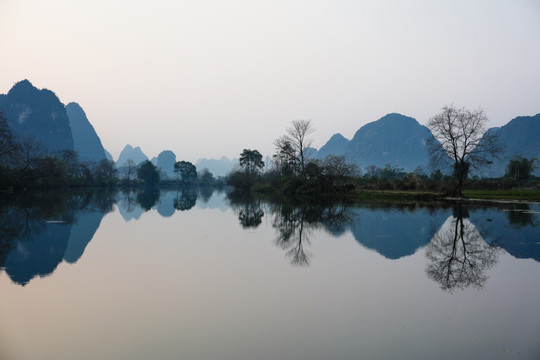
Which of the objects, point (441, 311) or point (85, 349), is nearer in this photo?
point (85, 349)

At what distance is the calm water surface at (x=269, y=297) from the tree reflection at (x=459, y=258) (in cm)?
6

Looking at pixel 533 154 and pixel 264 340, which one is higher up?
pixel 533 154

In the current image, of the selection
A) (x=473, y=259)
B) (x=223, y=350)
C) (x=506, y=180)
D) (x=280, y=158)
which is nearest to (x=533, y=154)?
(x=506, y=180)

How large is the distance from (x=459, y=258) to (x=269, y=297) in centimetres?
690

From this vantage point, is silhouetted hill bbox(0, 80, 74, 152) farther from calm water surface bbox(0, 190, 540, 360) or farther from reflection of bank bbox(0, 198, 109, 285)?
calm water surface bbox(0, 190, 540, 360)

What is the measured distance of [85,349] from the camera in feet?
15.8

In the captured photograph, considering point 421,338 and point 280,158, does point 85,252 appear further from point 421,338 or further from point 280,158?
point 280,158

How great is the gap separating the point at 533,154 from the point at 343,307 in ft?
578

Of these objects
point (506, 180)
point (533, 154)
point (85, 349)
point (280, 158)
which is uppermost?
point (533, 154)

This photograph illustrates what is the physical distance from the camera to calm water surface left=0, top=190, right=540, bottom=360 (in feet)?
16.2

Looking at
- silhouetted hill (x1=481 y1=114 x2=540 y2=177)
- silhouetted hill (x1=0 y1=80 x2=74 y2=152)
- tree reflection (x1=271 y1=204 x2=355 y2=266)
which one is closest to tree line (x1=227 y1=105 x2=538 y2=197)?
tree reflection (x1=271 y1=204 x2=355 y2=266)

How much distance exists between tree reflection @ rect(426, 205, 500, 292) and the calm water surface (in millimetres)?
57

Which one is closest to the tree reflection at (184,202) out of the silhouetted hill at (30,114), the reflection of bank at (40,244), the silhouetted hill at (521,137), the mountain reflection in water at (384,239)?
the mountain reflection in water at (384,239)

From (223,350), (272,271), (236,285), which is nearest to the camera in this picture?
(223,350)
